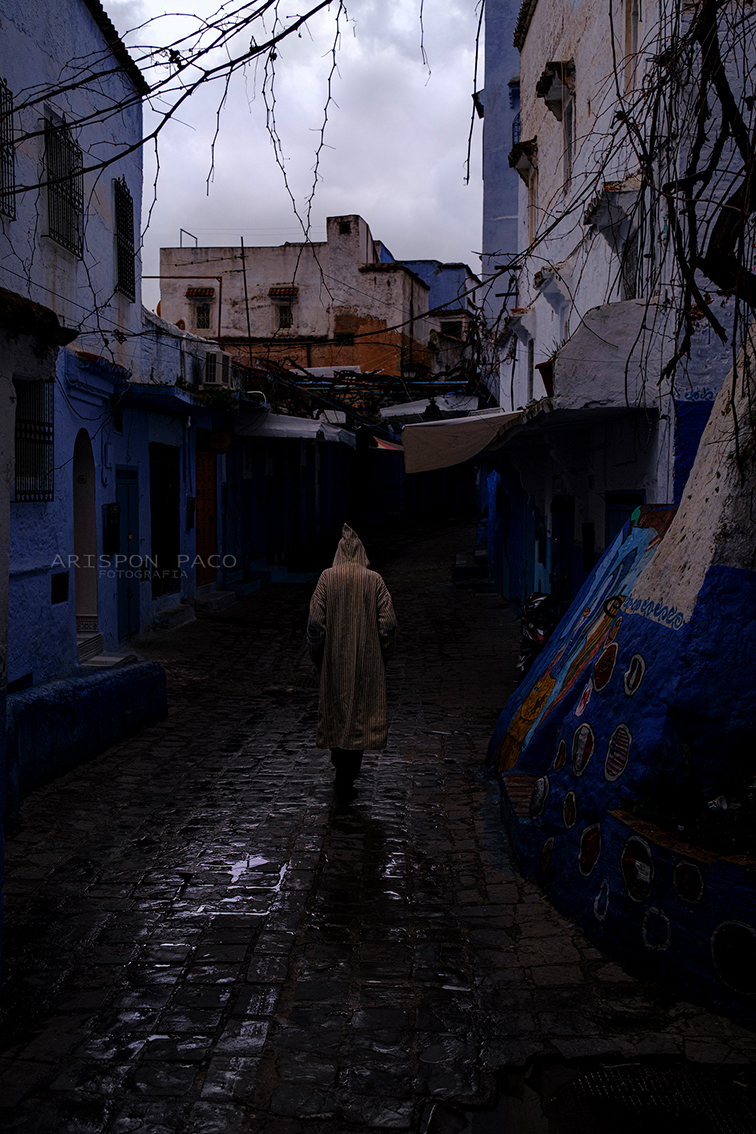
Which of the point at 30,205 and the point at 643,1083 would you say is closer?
the point at 643,1083

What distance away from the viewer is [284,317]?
115 ft

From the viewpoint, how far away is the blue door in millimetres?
12406

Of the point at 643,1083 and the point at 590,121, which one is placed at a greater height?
the point at 590,121

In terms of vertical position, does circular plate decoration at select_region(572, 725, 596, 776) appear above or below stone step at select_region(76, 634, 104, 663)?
above

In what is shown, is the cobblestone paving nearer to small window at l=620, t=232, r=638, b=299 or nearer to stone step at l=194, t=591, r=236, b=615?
small window at l=620, t=232, r=638, b=299

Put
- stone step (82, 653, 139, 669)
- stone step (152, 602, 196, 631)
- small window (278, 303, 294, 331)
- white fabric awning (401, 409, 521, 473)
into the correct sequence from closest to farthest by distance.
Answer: white fabric awning (401, 409, 521, 473) < stone step (82, 653, 139, 669) < stone step (152, 602, 196, 631) < small window (278, 303, 294, 331)

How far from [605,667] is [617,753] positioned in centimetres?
56

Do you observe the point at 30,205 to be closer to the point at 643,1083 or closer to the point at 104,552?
the point at 104,552

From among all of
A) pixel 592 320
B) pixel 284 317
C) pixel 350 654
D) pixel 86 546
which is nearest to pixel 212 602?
pixel 86 546

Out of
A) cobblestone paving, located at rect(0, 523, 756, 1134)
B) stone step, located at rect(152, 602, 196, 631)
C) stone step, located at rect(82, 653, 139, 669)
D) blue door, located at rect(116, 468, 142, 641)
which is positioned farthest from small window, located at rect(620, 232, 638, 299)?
stone step, located at rect(152, 602, 196, 631)

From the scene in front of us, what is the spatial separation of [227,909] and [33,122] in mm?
7931

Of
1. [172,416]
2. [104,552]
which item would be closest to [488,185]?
[172,416]

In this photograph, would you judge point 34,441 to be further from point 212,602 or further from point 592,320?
point 212,602

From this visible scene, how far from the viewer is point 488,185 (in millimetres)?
21547
